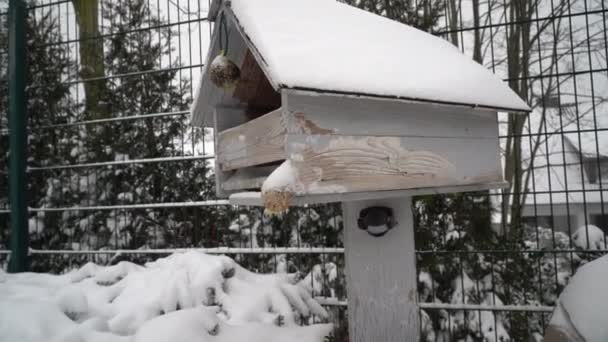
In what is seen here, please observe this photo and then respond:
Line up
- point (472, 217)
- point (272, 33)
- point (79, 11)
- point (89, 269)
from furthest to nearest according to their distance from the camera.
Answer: point (79, 11) < point (472, 217) < point (89, 269) < point (272, 33)

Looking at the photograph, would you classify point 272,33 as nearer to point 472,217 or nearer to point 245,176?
point 245,176

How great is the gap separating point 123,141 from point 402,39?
2695mm

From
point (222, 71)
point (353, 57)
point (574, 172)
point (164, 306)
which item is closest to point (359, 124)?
point (353, 57)

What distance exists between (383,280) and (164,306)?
1.01 meters

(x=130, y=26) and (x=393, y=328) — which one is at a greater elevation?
(x=130, y=26)

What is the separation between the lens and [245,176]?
139 cm

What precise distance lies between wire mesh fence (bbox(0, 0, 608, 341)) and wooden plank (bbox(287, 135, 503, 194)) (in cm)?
115

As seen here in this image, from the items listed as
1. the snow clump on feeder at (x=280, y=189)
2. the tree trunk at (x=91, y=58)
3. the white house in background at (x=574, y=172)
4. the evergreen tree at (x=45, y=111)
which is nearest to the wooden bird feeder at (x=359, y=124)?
the snow clump on feeder at (x=280, y=189)

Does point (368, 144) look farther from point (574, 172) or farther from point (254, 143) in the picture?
point (574, 172)

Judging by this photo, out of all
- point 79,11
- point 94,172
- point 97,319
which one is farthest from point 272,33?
point 79,11

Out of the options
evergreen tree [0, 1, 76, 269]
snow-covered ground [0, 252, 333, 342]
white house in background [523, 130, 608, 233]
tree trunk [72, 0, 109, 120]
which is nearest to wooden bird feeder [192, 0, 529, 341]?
snow-covered ground [0, 252, 333, 342]

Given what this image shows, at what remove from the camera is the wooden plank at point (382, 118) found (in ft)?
3.03

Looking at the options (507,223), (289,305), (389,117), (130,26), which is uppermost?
(130,26)

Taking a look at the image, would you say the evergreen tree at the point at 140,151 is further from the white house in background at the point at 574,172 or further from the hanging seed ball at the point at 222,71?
the white house in background at the point at 574,172
